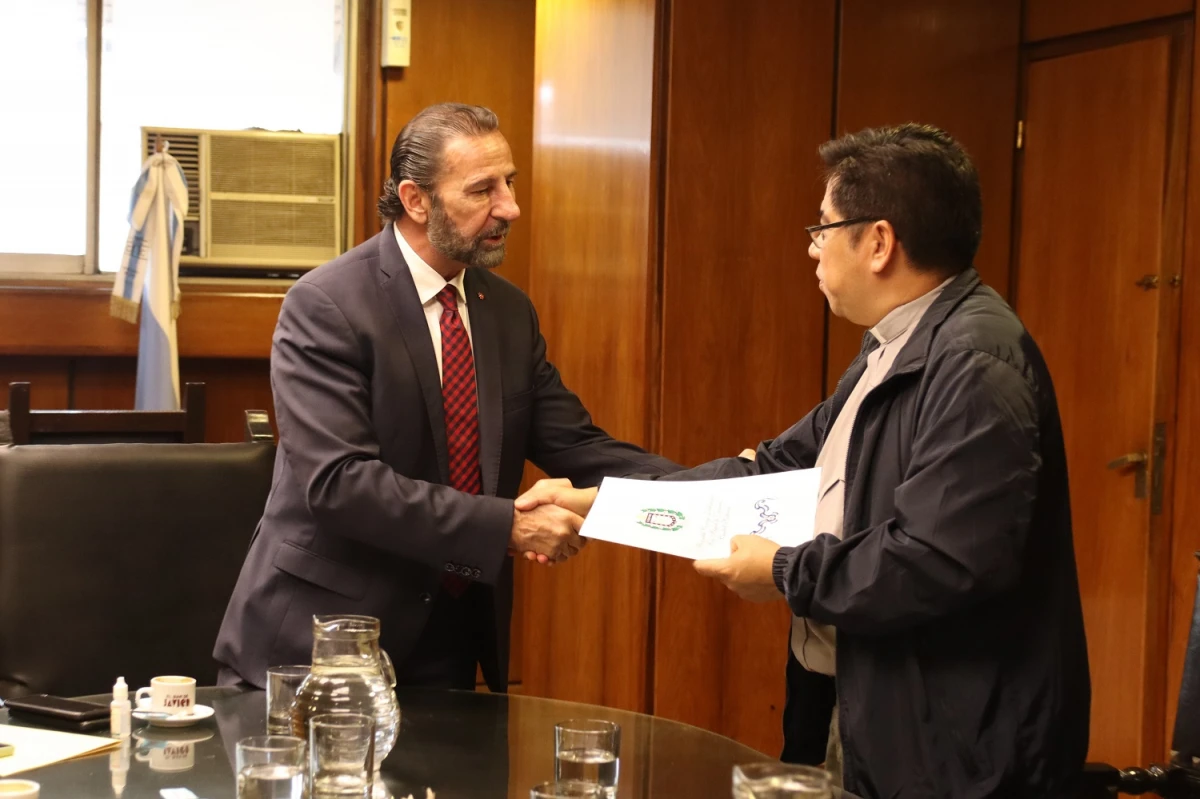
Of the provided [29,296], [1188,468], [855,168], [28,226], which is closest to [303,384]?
[855,168]

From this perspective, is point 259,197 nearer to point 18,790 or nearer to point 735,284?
point 735,284

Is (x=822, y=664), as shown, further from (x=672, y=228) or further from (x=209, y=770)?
(x=672, y=228)

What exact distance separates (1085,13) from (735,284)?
1352mm

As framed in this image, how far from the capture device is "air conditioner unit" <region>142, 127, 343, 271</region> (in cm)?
520

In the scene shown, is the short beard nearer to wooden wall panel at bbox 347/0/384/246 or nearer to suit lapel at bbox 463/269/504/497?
suit lapel at bbox 463/269/504/497

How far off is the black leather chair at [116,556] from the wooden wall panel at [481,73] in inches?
110

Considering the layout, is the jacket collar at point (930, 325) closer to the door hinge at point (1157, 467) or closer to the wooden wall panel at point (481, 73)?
the door hinge at point (1157, 467)

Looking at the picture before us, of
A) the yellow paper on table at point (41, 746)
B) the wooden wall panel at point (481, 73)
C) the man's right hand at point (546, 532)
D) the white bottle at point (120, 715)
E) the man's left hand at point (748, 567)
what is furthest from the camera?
the wooden wall panel at point (481, 73)

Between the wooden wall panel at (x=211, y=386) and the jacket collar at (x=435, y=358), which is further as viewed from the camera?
the wooden wall panel at (x=211, y=386)

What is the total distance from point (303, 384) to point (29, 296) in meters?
2.99

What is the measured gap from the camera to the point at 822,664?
2180 millimetres

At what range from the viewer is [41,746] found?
1719mm

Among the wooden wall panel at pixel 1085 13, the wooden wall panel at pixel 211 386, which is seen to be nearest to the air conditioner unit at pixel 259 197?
the wooden wall panel at pixel 211 386

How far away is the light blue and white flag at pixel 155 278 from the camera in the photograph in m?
4.83
